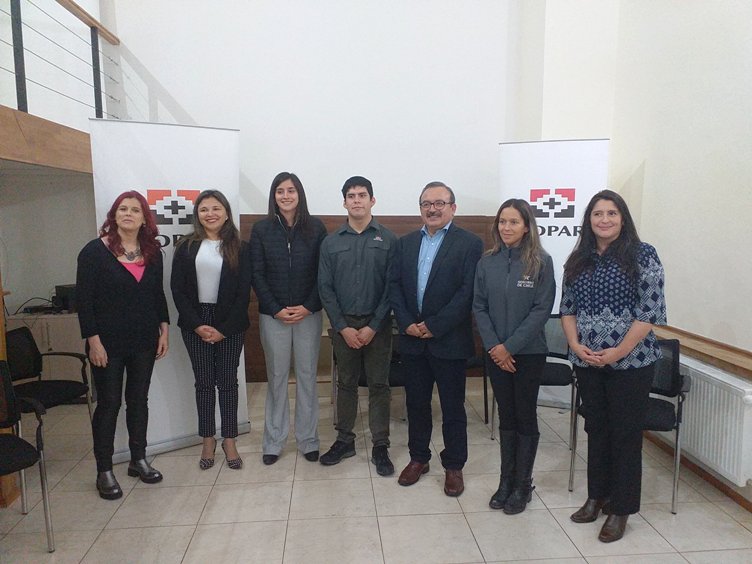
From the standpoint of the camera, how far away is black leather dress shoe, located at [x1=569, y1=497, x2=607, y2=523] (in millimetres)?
2488

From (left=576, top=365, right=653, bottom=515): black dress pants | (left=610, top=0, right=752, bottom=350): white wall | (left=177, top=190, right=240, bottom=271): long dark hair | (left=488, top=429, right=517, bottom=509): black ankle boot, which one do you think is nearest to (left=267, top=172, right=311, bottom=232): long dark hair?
(left=177, top=190, right=240, bottom=271): long dark hair

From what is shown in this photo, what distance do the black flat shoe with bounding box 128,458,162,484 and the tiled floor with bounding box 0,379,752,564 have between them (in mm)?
41

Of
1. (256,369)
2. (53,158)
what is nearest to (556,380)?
(256,369)

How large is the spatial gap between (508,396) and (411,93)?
10.1 ft

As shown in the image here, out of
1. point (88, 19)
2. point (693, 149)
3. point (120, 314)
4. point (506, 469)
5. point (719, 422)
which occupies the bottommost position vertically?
point (506, 469)

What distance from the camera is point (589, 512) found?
2.50 meters

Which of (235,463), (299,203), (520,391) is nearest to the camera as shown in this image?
A: (520,391)

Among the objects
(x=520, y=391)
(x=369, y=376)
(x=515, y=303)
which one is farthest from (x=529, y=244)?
(x=369, y=376)

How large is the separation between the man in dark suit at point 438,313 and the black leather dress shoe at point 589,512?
564mm

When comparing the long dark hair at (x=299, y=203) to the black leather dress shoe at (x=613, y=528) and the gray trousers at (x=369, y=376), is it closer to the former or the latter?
the gray trousers at (x=369, y=376)

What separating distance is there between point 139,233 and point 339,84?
251 centimetres

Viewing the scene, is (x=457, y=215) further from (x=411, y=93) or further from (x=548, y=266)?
(x=548, y=266)

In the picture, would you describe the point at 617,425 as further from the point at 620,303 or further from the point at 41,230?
the point at 41,230

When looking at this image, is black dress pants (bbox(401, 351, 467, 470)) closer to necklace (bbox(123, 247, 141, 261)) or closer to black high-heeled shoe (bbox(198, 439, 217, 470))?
black high-heeled shoe (bbox(198, 439, 217, 470))
